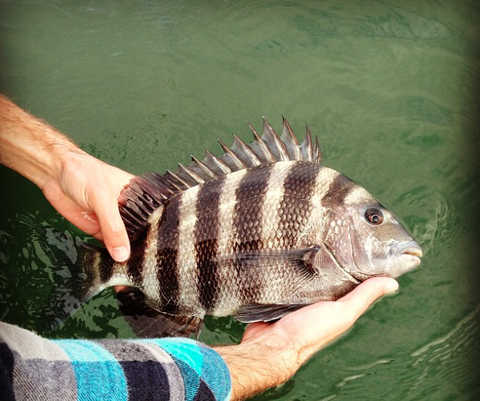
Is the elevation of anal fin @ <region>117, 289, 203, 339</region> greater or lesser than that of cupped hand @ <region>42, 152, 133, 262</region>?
lesser

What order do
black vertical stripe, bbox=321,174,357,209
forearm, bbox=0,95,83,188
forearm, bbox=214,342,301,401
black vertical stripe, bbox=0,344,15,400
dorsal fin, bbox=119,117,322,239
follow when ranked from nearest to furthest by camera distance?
black vertical stripe, bbox=0,344,15,400, forearm, bbox=214,342,301,401, black vertical stripe, bbox=321,174,357,209, dorsal fin, bbox=119,117,322,239, forearm, bbox=0,95,83,188

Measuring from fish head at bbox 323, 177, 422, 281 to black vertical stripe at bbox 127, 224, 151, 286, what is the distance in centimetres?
62

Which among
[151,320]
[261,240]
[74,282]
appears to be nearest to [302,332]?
[261,240]

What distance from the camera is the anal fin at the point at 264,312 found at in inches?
81.0

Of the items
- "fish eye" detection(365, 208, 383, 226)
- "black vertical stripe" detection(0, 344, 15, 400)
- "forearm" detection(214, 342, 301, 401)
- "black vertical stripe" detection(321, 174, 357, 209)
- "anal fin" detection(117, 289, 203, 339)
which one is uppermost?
"black vertical stripe" detection(0, 344, 15, 400)

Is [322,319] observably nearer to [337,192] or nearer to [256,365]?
[256,365]

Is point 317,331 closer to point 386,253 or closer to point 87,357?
point 386,253

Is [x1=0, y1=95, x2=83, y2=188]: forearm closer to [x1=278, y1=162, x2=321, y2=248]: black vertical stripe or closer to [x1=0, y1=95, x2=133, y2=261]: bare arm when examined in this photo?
[x1=0, y1=95, x2=133, y2=261]: bare arm

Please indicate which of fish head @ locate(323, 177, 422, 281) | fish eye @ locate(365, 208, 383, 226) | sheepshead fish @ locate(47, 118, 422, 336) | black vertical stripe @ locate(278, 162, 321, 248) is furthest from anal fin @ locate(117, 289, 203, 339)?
fish eye @ locate(365, 208, 383, 226)

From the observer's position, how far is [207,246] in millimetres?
2064

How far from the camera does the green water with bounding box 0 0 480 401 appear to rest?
2615 mm

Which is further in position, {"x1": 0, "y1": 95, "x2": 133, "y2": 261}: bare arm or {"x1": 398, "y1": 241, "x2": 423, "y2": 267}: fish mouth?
{"x1": 0, "y1": 95, "x2": 133, "y2": 261}: bare arm

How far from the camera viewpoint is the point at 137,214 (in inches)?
86.7

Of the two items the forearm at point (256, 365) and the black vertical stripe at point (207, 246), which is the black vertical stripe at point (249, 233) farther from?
the forearm at point (256, 365)
